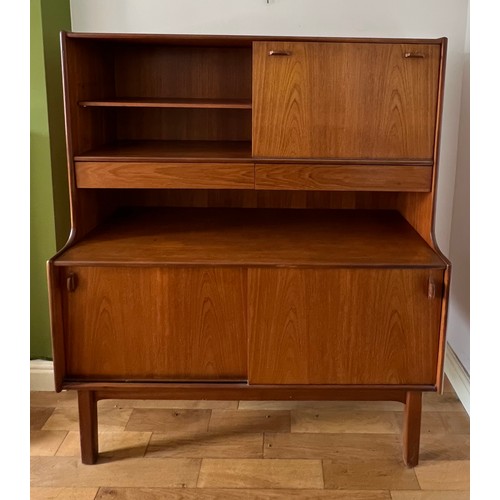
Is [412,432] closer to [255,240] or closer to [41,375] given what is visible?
[255,240]

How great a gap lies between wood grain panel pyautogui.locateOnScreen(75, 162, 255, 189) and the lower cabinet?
11.0 inches

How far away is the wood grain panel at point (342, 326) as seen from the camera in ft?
5.39

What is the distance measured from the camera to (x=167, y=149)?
193 cm

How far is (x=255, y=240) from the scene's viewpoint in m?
1.84

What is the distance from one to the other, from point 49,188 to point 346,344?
1.21 m

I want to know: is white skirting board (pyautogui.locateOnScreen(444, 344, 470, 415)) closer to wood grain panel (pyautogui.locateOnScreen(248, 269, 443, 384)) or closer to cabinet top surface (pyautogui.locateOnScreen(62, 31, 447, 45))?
wood grain panel (pyautogui.locateOnScreen(248, 269, 443, 384))

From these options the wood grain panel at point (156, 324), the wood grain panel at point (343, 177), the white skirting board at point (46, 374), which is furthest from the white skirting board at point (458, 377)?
the wood grain panel at point (156, 324)

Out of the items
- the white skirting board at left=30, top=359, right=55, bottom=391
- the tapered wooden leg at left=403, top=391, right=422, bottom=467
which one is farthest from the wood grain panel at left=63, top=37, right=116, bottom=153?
the tapered wooden leg at left=403, top=391, right=422, bottom=467

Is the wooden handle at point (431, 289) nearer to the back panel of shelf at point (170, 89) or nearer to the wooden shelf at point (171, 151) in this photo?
the wooden shelf at point (171, 151)

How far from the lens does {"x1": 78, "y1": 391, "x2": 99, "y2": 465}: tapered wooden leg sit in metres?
1.82

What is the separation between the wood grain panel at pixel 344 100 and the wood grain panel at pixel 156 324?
46 cm
